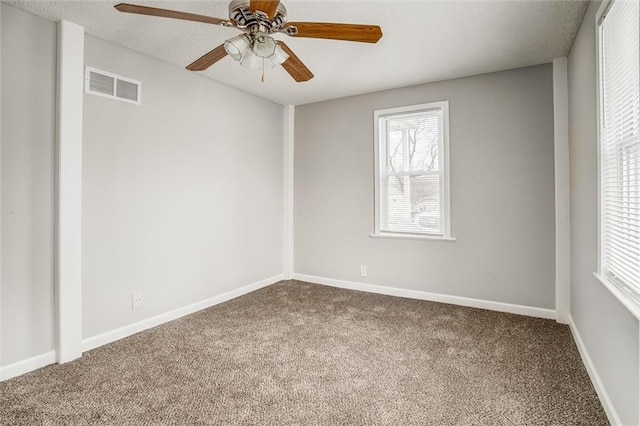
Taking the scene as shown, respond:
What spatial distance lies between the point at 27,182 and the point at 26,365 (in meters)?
1.22

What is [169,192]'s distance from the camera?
3209 mm

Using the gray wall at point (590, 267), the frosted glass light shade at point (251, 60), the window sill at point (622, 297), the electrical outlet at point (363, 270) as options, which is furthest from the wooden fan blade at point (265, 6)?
the electrical outlet at point (363, 270)

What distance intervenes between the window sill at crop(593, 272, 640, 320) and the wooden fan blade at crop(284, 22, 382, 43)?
1744mm

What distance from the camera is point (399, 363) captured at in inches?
92.5

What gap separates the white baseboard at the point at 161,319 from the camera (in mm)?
2633

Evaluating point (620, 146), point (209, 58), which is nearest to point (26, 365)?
point (209, 58)

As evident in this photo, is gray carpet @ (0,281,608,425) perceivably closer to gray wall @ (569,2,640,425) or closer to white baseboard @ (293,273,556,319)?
white baseboard @ (293,273,556,319)

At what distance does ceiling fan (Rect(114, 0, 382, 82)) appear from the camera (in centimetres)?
173

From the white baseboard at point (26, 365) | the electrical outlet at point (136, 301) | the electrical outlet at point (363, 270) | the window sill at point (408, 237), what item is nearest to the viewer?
the white baseboard at point (26, 365)

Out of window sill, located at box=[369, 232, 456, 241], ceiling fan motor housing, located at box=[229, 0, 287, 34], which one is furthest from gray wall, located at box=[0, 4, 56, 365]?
window sill, located at box=[369, 232, 456, 241]

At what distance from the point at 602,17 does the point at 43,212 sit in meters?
3.68

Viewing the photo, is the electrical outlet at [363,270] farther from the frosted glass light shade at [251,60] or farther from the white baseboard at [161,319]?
the frosted glass light shade at [251,60]

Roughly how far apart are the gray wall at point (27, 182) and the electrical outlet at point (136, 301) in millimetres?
591

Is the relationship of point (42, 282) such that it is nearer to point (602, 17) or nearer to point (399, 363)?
point (399, 363)
